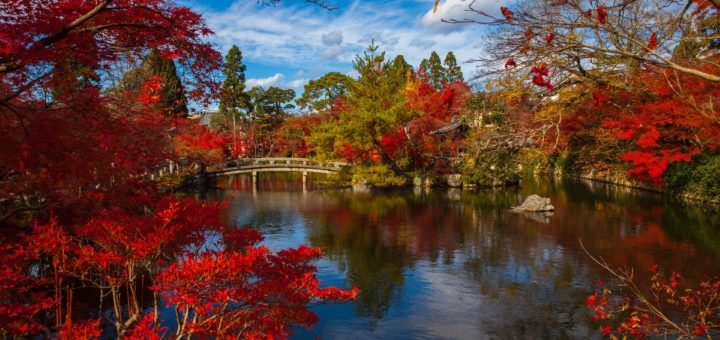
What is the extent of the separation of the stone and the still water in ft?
12.5

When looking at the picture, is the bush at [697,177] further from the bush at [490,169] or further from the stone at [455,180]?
the stone at [455,180]

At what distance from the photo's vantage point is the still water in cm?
858

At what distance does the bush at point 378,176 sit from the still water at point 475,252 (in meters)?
3.37

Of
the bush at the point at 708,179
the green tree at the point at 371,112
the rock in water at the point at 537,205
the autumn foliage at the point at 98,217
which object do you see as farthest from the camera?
the green tree at the point at 371,112

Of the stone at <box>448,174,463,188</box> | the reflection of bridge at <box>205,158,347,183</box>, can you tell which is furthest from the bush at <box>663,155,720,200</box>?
the reflection of bridge at <box>205,158,347,183</box>

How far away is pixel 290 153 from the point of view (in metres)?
43.0

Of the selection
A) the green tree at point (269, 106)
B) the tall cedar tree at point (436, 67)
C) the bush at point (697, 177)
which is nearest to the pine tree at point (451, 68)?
the tall cedar tree at point (436, 67)

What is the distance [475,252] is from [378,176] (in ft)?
51.1

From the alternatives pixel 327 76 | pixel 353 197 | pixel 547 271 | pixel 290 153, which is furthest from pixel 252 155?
pixel 547 271

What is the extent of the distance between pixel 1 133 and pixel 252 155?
1461 inches

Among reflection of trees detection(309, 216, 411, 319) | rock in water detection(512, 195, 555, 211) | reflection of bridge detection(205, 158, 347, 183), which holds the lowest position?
reflection of trees detection(309, 216, 411, 319)

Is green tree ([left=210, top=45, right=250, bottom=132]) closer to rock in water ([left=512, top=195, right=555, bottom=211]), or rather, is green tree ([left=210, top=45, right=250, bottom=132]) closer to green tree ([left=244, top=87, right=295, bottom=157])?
green tree ([left=244, top=87, right=295, bottom=157])

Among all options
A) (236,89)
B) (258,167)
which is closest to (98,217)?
(258,167)

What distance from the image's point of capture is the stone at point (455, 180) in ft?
96.2
